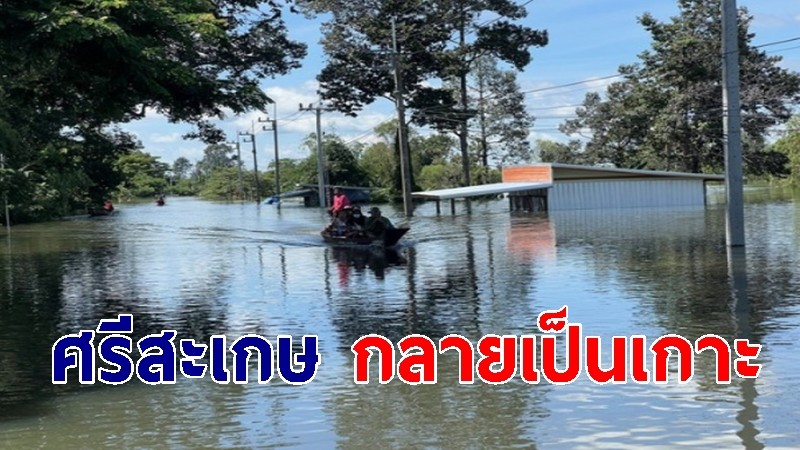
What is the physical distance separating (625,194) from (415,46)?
1446 centimetres

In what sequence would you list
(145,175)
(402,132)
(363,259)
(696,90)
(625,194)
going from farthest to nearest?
(145,175) → (696,90) → (625,194) → (402,132) → (363,259)

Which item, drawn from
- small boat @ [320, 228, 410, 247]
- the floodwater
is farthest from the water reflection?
small boat @ [320, 228, 410, 247]

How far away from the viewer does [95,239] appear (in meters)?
39.6

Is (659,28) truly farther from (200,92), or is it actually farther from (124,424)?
(124,424)

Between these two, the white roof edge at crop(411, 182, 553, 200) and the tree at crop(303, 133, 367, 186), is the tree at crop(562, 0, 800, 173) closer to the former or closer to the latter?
the white roof edge at crop(411, 182, 553, 200)

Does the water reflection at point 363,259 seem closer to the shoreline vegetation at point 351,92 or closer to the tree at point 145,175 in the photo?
the shoreline vegetation at point 351,92

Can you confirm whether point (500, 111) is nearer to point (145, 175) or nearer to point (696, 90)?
point (696, 90)

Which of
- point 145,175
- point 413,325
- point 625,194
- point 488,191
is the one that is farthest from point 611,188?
point 145,175

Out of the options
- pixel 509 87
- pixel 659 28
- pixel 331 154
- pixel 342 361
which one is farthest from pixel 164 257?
pixel 331 154

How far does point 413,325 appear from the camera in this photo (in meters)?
13.8

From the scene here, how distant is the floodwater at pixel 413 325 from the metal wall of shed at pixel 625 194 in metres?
20.3

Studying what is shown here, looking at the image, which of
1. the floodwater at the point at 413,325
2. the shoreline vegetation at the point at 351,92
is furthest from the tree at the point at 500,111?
the floodwater at the point at 413,325

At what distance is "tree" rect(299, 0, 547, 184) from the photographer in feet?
183

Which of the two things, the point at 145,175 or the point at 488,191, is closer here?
the point at 488,191
